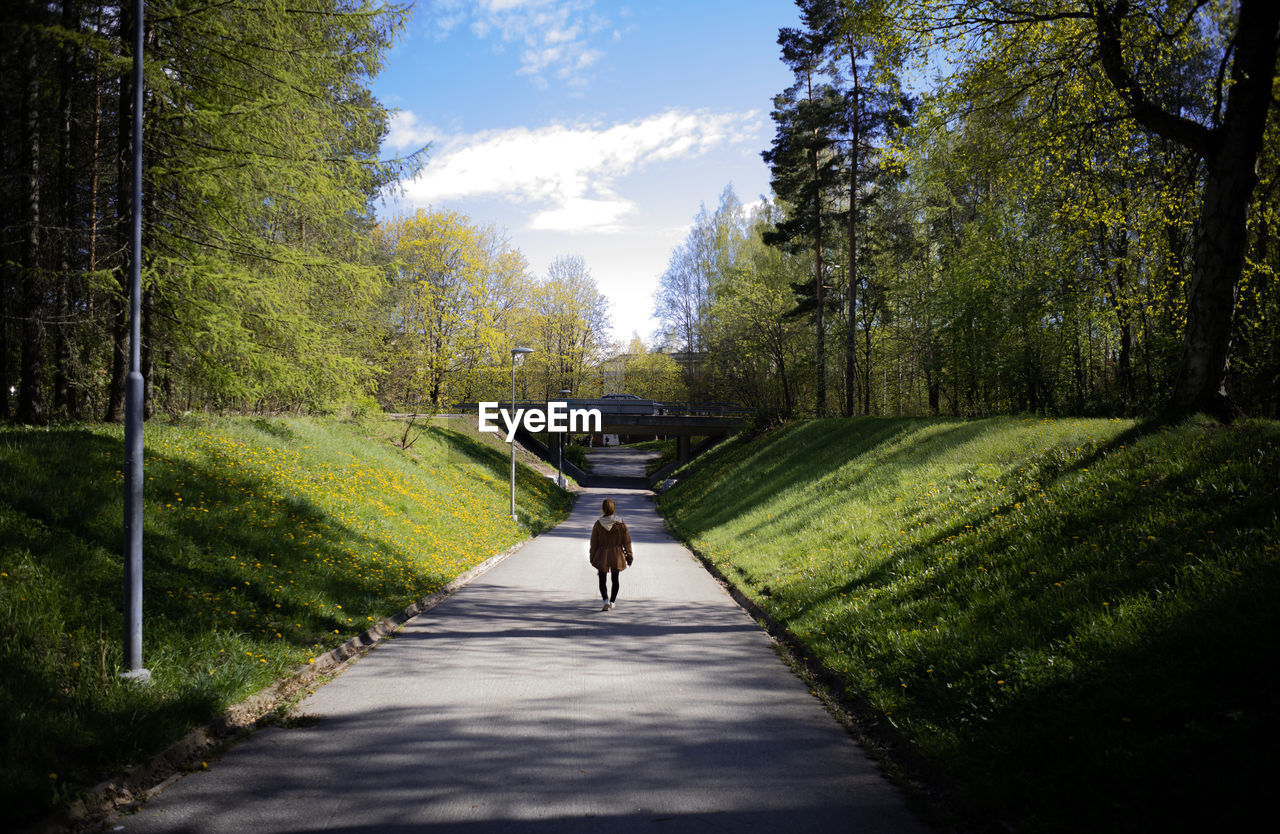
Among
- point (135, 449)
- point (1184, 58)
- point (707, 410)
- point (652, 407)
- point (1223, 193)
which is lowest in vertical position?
point (135, 449)

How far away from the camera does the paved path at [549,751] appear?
13.3ft

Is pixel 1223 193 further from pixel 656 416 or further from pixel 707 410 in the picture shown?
pixel 707 410

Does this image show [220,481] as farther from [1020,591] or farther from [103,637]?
[1020,591]

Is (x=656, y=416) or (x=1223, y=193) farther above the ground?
(x=1223, y=193)

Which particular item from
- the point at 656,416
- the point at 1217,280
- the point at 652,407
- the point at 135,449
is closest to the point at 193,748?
the point at 135,449

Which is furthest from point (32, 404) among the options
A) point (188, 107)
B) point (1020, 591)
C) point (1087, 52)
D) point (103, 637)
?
point (1087, 52)

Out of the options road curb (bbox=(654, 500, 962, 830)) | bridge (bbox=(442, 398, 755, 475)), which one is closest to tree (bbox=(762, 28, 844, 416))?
bridge (bbox=(442, 398, 755, 475))

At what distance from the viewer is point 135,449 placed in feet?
19.2

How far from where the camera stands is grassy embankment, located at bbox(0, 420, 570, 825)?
4738 mm

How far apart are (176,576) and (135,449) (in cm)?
241

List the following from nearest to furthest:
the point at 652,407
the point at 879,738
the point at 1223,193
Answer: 1. the point at 879,738
2. the point at 1223,193
3. the point at 652,407

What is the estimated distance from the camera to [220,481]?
1084 centimetres

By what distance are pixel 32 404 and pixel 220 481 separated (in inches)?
159
